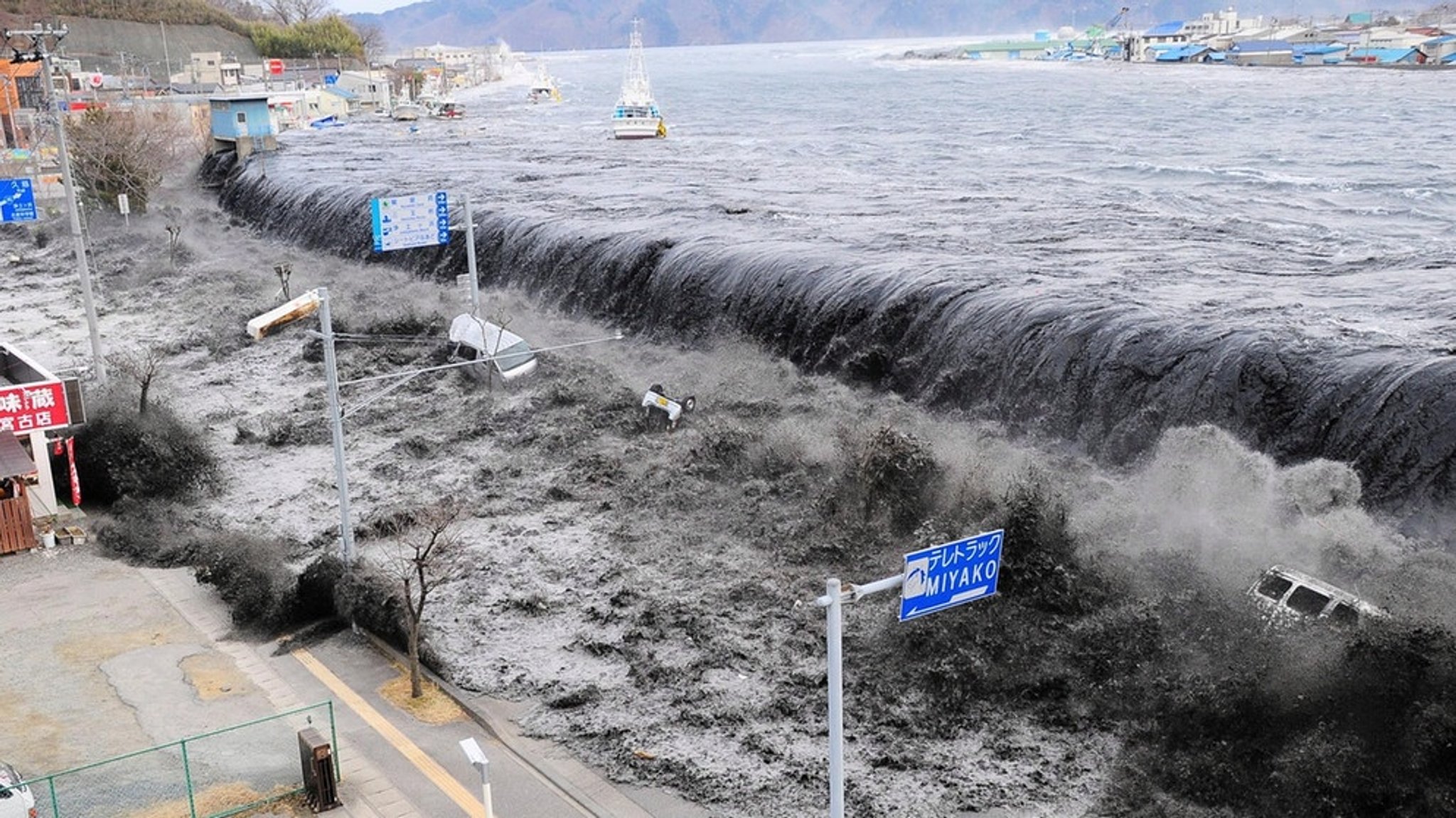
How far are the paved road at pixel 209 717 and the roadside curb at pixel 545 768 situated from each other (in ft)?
0.10

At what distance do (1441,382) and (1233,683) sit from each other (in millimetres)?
10349

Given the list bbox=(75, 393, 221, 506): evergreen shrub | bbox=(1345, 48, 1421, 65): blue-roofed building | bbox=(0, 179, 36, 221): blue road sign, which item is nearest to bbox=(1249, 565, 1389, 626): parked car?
bbox=(75, 393, 221, 506): evergreen shrub

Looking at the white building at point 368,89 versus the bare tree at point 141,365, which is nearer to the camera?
the bare tree at point 141,365

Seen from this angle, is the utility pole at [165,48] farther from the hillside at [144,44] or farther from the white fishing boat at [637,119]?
the white fishing boat at [637,119]

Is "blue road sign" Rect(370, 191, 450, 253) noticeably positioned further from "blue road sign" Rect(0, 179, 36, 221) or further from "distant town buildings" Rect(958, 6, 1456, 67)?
"distant town buildings" Rect(958, 6, 1456, 67)

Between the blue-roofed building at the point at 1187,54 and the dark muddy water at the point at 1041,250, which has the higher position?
the blue-roofed building at the point at 1187,54

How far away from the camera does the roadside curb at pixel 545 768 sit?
18.1m

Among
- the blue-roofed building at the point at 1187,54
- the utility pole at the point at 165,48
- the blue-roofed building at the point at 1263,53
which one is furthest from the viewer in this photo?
the blue-roofed building at the point at 1187,54

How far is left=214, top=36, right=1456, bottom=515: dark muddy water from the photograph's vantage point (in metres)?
28.1

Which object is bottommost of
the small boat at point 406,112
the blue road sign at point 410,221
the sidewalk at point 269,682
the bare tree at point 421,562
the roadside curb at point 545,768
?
the roadside curb at point 545,768

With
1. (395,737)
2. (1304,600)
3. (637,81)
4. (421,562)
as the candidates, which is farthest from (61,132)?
(637,81)

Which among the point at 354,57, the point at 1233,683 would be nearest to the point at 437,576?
the point at 1233,683

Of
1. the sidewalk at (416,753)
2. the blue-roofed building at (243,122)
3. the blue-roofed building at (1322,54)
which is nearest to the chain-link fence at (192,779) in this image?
the sidewalk at (416,753)

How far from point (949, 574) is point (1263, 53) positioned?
181 m
